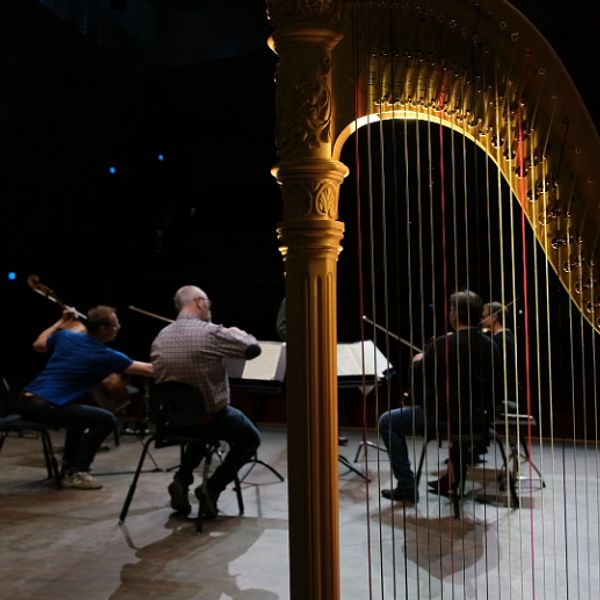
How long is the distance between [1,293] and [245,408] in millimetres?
3128

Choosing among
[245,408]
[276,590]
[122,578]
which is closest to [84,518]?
[122,578]

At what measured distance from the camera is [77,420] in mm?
4629

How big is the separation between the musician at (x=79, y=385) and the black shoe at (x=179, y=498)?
0.82 metres

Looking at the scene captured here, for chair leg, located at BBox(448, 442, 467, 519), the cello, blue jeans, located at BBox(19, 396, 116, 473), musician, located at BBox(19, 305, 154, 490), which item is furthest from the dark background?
chair leg, located at BBox(448, 442, 467, 519)

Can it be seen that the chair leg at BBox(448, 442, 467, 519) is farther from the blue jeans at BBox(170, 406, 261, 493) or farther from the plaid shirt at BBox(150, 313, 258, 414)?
the plaid shirt at BBox(150, 313, 258, 414)

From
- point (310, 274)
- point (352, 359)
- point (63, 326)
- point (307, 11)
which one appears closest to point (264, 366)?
point (352, 359)

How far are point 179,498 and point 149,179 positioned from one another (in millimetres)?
6307

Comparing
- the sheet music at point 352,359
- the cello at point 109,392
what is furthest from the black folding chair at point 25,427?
the sheet music at point 352,359

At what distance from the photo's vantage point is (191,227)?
9.55 meters

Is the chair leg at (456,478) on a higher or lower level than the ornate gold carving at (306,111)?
lower

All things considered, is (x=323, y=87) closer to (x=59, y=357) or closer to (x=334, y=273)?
(x=334, y=273)

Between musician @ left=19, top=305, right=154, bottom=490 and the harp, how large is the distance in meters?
2.99

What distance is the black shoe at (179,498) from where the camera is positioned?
13.0 ft

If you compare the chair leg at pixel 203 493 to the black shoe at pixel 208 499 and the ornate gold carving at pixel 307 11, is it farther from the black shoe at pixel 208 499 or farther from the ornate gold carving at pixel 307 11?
the ornate gold carving at pixel 307 11
